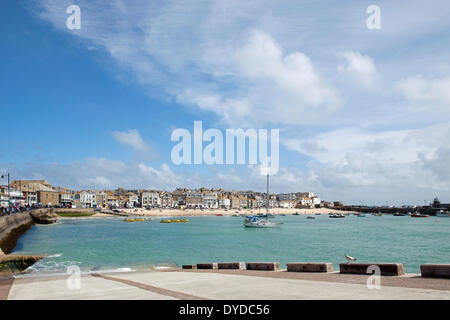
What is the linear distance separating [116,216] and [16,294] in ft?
484

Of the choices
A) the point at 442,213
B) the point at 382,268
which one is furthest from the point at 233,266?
the point at 442,213

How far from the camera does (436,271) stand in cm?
1291

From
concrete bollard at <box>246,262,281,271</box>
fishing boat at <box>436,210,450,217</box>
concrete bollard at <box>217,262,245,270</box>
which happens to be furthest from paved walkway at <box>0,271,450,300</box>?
fishing boat at <box>436,210,450,217</box>

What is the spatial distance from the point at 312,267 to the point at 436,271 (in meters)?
5.16

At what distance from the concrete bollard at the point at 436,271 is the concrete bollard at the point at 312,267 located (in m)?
3.82

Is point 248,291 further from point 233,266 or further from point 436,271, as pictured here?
point 233,266

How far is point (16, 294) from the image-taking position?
1353 cm

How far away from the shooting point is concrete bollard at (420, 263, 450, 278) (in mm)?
12594

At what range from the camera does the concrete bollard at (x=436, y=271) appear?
12.6 m

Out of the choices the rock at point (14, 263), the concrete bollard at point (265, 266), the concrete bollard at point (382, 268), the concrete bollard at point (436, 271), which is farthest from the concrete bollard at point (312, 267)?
the rock at point (14, 263)

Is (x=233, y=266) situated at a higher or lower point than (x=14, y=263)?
higher

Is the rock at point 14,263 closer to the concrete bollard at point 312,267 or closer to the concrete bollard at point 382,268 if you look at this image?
the concrete bollard at point 312,267

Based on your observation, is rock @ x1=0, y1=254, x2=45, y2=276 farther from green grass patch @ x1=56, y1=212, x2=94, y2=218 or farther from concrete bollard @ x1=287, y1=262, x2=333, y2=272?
green grass patch @ x1=56, y1=212, x2=94, y2=218
